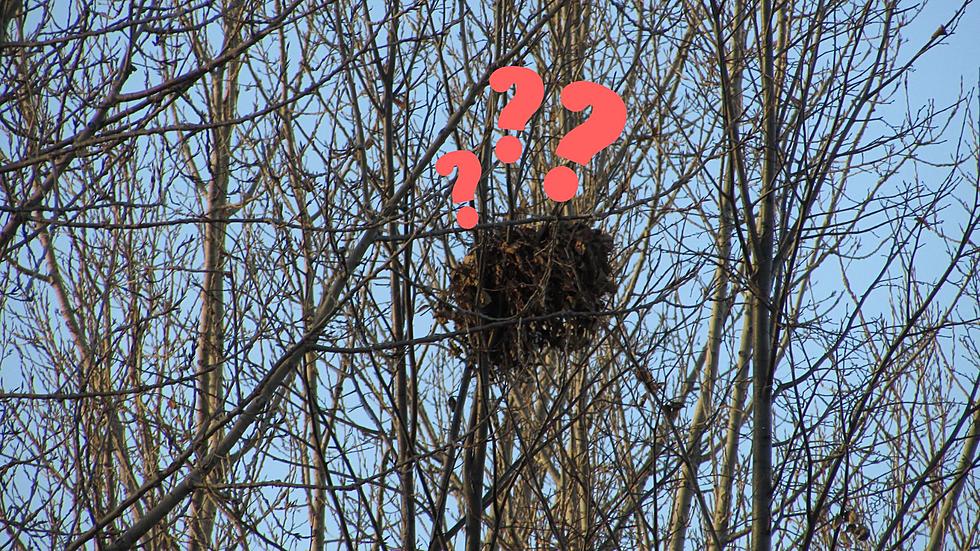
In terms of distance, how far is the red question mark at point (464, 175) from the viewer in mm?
3703

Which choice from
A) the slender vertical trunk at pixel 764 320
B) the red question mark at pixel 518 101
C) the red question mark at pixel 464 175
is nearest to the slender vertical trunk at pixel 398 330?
the red question mark at pixel 464 175

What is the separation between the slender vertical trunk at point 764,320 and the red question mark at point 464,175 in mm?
1007

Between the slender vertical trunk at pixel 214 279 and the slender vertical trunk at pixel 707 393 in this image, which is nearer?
the slender vertical trunk at pixel 707 393

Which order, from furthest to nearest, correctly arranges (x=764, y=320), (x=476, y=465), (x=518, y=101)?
(x=518, y=101)
(x=476, y=465)
(x=764, y=320)

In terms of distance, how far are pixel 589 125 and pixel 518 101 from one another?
75cm

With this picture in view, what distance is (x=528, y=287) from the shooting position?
12.0 ft

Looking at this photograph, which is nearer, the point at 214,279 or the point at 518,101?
the point at 518,101

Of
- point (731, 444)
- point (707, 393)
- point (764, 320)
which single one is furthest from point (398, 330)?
point (707, 393)

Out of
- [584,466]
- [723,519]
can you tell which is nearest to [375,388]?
[584,466]

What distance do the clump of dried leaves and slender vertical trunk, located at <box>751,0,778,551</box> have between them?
1.78ft

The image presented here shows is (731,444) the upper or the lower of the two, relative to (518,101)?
lower

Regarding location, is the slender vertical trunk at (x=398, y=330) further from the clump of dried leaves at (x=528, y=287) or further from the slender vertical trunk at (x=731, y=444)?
the slender vertical trunk at (x=731, y=444)

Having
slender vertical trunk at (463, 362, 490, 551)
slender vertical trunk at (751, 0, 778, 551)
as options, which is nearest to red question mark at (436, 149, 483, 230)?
slender vertical trunk at (463, 362, 490, 551)

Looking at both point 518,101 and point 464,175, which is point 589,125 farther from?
point 464,175
